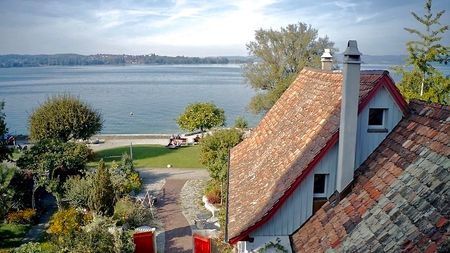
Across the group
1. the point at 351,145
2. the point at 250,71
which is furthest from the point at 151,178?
the point at 250,71

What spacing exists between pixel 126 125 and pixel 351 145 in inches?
2457

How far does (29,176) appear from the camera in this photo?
69.2 ft

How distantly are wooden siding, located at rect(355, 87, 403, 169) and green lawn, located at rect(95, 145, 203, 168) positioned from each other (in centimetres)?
2185

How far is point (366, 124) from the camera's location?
9.30m

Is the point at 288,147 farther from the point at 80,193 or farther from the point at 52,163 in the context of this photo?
the point at 52,163

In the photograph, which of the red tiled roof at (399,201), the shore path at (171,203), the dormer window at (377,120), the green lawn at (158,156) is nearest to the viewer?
the red tiled roof at (399,201)

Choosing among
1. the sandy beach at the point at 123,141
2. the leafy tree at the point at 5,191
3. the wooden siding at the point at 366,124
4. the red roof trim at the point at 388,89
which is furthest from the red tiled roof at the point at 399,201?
the sandy beach at the point at 123,141

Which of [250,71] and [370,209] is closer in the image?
[370,209]

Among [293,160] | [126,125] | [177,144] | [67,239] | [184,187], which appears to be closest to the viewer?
[293,160]

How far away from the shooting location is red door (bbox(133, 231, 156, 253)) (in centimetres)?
1515

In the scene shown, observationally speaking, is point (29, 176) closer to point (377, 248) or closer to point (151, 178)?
point (151, 178)

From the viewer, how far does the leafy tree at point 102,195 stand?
16.9 meters

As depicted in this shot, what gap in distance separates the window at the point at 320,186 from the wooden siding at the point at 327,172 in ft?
0.36

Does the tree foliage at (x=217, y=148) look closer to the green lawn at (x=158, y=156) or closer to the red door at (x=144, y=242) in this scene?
→ the red door at (x=144, y=242)
